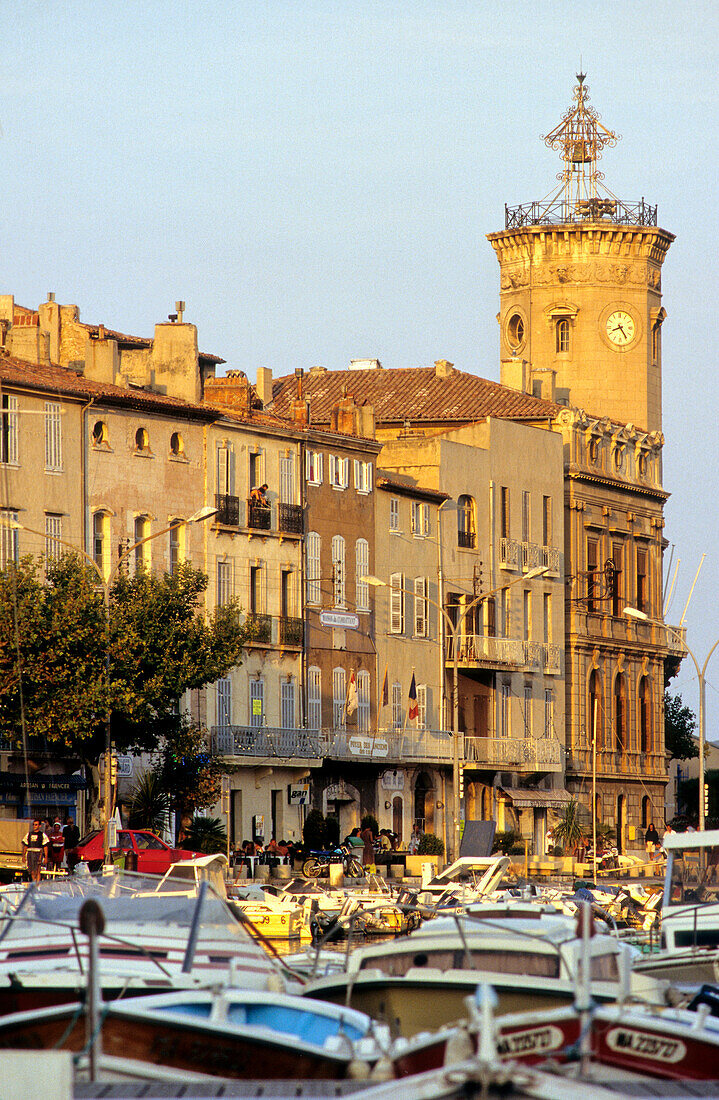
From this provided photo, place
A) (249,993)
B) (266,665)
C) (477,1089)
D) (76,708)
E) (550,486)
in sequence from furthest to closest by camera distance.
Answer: (550,486) < (266,665) < (76,708) < (249,993) < (477,1089)

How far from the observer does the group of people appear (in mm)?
46062

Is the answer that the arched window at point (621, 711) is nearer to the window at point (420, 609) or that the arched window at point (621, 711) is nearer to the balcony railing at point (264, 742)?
the window at point (420, 609)

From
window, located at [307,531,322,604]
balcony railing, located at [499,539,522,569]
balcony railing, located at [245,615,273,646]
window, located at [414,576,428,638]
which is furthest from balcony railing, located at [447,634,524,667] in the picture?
balcony railing, located at [245,615,273,646]

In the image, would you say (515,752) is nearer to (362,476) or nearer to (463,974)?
(362,476)

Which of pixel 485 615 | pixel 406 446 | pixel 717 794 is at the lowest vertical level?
pixel 717 794

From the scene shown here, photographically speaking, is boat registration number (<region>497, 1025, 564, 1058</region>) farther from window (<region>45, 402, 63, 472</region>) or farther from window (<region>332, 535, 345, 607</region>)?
window (<region>332, 535, 345, 607</region>)

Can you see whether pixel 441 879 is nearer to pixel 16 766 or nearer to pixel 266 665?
pixel 16 766

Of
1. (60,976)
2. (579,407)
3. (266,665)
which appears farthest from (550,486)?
(60,976)

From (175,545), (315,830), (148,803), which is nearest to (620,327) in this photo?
(315,830)

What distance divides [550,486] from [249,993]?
73728mm

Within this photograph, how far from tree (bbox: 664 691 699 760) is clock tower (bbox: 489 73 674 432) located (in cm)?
2138

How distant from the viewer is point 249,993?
18.0 metres

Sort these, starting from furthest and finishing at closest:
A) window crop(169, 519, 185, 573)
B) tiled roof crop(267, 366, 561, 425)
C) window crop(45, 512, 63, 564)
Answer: tiled roof crop(267, 366, 561, 425) < window crop(169, 519, 185, 573) < window crop(45, 512, 63, 564)

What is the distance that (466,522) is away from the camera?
85250 millimetres
